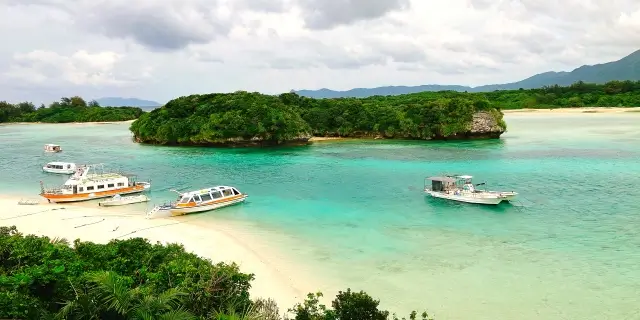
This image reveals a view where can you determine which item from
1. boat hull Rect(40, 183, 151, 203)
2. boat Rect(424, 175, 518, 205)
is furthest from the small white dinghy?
boat Rect(424, 175, 518, 205)

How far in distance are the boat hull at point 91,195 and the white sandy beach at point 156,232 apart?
2.33ft

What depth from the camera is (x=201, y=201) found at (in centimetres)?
3067

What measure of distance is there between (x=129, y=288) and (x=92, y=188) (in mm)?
26813

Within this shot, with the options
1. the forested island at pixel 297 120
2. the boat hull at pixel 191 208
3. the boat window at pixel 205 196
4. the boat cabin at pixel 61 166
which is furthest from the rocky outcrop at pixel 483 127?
the boat cabin at pixel 61 166

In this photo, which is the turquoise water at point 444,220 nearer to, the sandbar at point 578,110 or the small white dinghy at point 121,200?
the small white dinghy at point 121,200

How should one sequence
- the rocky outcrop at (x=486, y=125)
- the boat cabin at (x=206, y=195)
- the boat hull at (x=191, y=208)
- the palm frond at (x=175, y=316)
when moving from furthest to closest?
the rocky outcrop at (x=486, y=125) → the boat cabin at (x=206, y=195) → the boat hull at (x=191, y=208) → the palm frond at (x=175, y=316)

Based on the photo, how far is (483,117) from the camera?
7319cm

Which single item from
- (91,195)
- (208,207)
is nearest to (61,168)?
(91,195)

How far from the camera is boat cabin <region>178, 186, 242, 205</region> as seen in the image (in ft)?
99.1

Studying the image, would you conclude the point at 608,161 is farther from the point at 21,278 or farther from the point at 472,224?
the point at 21,278

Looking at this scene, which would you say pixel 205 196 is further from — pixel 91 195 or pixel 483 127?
pixel 483 127

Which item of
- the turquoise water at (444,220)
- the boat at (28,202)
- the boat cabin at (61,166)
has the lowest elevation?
the turquoise water at (444,220)

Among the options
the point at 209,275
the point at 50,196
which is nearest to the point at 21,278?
the point at 209,275

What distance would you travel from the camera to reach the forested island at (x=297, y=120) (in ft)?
223
